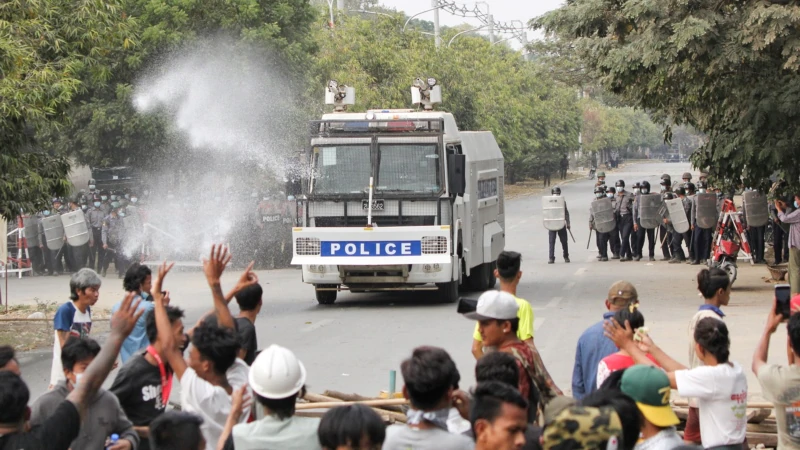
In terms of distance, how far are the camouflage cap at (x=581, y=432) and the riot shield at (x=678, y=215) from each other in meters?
21.3

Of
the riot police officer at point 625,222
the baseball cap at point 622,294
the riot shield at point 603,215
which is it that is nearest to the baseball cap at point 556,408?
the baseball cap at point 622,294

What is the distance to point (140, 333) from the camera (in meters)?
7.64

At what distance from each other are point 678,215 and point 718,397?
19.4 meters

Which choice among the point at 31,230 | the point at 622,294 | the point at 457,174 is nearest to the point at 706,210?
the point at 457,174

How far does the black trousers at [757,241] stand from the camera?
2364 centimetres

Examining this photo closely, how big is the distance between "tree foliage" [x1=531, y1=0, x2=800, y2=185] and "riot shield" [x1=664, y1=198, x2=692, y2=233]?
5725mm

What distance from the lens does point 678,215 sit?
24203 millimetres

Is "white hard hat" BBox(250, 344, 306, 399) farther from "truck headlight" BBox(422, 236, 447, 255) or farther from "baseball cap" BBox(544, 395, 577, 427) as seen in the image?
"truck headlight" BBox(422, 236, 447, 255)

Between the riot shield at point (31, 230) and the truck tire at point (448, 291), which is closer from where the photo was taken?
the truck tire at point (448, 291)

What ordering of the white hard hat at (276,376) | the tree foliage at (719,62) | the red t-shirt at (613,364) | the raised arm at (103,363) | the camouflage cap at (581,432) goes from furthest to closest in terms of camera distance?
the tree foliage at (719,62) < the red t-shirt at (613,364) < the raised arm at (103,363) < the white hard hat at (276,376) < the camouflage cap at (581,432)

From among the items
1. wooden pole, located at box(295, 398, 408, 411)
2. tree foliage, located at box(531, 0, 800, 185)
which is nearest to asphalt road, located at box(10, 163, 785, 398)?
tree foliage, located at box(531, 0, 800, 185)

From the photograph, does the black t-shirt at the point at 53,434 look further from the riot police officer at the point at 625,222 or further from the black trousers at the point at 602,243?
the black trousers at the point at 602,243

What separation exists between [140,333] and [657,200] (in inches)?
768

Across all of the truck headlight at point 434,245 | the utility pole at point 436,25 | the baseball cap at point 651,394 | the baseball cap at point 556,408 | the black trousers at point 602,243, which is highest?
the utility pole at point 436,25
